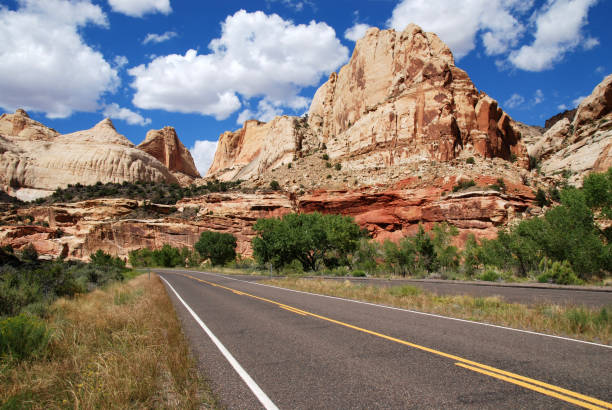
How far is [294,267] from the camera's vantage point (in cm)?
4197

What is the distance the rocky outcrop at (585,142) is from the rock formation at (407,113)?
7831mm

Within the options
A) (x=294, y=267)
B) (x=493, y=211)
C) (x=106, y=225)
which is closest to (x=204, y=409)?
(x=294, y=267)

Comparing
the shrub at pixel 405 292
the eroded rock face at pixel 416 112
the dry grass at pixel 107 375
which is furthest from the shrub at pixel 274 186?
the dry grass at pixel 107 375

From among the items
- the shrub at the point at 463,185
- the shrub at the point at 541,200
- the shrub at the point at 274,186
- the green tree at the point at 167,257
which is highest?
the shrub at the point at 274,186

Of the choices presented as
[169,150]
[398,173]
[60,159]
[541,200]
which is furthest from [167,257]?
[169,150]

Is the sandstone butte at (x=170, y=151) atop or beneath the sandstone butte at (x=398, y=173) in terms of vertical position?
atop

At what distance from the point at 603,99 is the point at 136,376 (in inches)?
3567

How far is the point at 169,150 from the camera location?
153 m

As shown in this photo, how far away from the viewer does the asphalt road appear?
3.89 metres

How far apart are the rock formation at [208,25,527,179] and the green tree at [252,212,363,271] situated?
2841cm

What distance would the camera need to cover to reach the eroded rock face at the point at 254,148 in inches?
3585

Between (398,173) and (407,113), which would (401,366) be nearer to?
(398,173)

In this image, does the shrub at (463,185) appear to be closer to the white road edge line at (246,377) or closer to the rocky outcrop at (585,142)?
the rocky outcrop at (585,142)

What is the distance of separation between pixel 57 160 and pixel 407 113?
9605 cm
